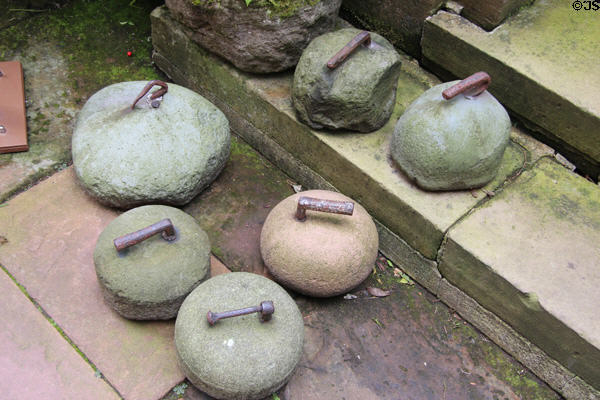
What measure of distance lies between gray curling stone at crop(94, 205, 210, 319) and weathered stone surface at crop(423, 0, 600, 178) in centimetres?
215

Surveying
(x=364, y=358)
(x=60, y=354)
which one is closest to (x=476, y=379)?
(x=364, y=358)

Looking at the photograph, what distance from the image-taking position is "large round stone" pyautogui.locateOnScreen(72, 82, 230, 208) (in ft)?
A: 11.0

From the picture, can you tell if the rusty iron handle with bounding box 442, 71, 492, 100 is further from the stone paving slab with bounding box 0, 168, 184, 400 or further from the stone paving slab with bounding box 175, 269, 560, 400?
the stone paving slab with bounding box 0, 168, 184, 400

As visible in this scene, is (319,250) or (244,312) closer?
(244,312)

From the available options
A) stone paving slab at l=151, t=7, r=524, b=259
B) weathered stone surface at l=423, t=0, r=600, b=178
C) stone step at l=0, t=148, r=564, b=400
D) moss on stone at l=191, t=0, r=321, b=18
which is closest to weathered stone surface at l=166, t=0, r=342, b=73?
moss on stone at l=191, t=0, r=321, b=18

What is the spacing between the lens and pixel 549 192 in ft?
11.0

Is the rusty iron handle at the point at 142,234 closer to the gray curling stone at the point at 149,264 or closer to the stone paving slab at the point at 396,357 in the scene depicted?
the gray curling stone at the point at 149,264

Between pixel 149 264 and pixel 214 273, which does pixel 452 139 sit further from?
pixel 149 264

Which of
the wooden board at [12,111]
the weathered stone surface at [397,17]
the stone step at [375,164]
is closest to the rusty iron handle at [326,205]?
the stone step at [375,164]

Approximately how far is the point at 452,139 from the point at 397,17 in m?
1.39

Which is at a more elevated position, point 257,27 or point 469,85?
point 469,85

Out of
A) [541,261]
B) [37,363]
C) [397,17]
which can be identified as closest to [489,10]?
[397,17]

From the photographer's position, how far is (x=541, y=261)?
3047 mm

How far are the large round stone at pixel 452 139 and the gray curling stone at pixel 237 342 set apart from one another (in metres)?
1.15
